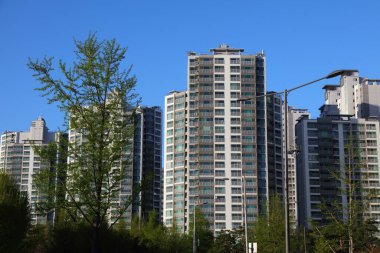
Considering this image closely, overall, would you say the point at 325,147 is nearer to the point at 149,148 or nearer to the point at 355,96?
the point at 355,96

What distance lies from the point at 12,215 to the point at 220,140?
11299 centimetres

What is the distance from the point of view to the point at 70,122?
23.5m

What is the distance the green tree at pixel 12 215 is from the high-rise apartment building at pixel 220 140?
105m

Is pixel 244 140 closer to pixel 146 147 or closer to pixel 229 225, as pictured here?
pixel 229 225

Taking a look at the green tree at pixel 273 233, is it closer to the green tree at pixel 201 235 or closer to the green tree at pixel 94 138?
the green tree at pixel 94 138

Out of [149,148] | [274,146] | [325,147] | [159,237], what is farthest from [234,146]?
[159,237]

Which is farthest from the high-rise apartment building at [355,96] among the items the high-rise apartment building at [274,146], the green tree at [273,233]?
the green tree at [273,233]

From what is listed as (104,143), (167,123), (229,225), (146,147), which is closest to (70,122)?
(104,143)

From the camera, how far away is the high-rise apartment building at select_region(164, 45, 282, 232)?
140250mm

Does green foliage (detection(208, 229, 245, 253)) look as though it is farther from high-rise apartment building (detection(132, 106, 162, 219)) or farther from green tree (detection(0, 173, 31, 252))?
green tree (detection(0, 173, 31, 252))

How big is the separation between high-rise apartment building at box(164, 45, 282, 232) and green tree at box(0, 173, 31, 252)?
10545 cm

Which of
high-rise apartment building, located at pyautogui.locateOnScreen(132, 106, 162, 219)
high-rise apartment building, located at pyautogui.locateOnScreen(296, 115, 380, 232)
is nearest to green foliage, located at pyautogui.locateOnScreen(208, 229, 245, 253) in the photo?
high-rise apartment building, located at pyautogui.locateOnScreen(132, 106, 162, 219)

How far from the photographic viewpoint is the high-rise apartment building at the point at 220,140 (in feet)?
460

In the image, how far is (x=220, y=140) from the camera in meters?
144
